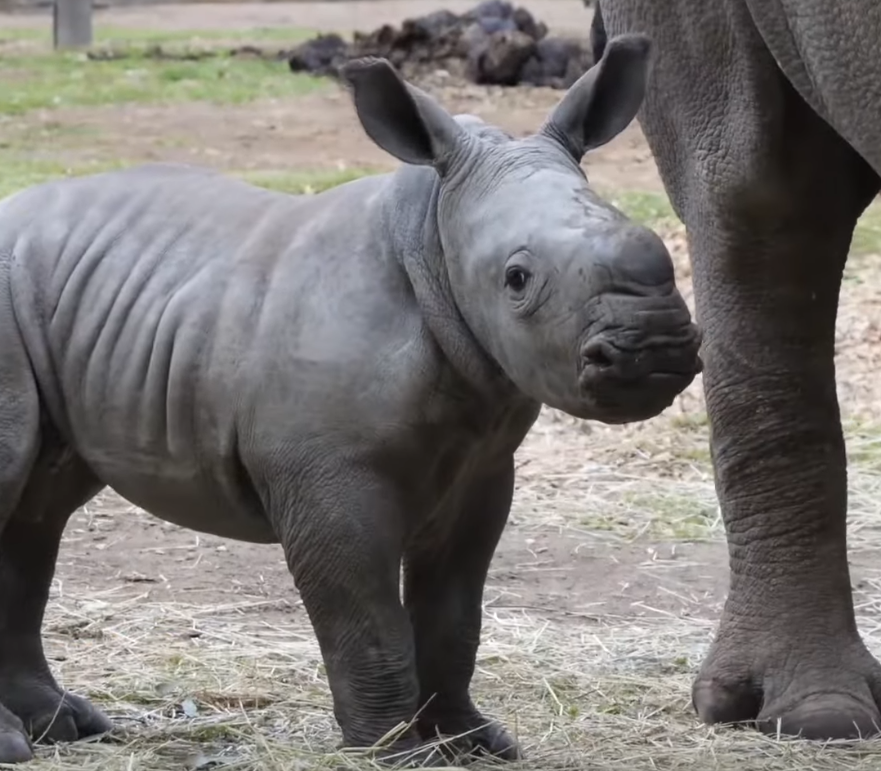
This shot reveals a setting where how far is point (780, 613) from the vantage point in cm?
455

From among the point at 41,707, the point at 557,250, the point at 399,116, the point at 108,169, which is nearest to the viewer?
the point at 557,250

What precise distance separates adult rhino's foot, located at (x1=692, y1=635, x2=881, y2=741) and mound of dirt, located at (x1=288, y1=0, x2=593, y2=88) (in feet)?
40.3

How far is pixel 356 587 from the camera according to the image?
11.2 ft

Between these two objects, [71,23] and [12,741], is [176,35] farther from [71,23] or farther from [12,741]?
[12,741]

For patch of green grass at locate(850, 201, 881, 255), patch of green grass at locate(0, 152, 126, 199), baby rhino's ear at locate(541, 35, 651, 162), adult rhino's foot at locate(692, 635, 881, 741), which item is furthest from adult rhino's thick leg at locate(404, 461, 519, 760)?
patch of green grass at locate(0, 152, 126, 199)

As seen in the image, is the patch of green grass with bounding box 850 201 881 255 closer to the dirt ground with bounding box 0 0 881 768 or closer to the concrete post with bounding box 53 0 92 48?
the dirt ground with bounding box 0 0 881 768

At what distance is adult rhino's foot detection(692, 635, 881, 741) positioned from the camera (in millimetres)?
4363

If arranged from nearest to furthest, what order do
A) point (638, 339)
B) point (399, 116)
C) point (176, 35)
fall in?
point (638, 339), point (399, 116), point (176, 35)

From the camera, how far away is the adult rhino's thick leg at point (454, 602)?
3.67m

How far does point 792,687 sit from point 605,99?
1.60m

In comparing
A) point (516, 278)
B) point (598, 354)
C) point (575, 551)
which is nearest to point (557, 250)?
point (516, 278)

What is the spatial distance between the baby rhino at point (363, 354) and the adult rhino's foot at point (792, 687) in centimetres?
82

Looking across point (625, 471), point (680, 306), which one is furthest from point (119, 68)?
point (680, 306)

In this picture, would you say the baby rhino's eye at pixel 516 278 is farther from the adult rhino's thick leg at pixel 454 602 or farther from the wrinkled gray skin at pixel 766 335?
the wrinkled gray skin at pixel 766 335
